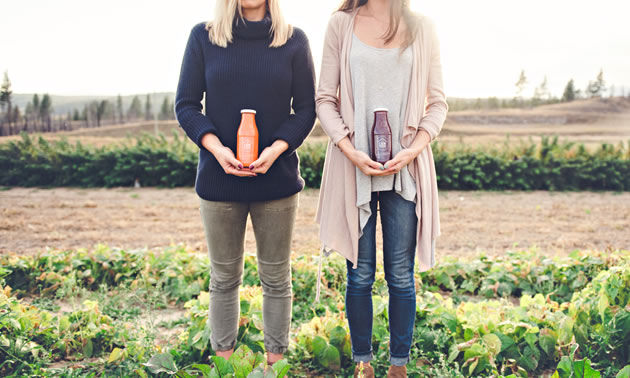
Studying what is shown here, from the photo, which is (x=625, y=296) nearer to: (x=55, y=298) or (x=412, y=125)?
(x=412, y=125)

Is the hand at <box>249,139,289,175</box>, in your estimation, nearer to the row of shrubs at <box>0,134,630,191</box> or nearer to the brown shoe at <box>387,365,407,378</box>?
the brown shoe at <box>387,365,407,378</box>

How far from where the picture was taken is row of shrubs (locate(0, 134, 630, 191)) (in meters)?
10.6

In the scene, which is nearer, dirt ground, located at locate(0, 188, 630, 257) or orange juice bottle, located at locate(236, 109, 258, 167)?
orange juice bottle, located at locate(236, 109, 258, 167)

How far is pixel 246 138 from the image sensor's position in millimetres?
2109

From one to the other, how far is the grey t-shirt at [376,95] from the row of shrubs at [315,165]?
8.22 m

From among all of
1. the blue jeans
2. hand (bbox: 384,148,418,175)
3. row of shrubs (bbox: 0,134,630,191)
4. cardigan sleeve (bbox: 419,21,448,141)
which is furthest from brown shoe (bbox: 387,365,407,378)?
row of shrubs (bbox: 0,134,630,191)

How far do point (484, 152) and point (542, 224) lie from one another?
12.3 ft

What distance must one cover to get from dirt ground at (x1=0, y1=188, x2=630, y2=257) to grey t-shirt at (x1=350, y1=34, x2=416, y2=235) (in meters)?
3.12

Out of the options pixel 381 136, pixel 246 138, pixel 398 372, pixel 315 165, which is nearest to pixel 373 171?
pixel 381 136

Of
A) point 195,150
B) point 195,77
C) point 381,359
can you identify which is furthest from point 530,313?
point 195,150

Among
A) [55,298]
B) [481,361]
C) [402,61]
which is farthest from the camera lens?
[55,298]

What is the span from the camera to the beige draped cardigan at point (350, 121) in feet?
7.26

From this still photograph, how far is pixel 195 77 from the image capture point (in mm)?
2250

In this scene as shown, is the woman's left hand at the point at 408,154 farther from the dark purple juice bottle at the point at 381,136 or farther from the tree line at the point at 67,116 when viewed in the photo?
the tree line at the point at 67,116
